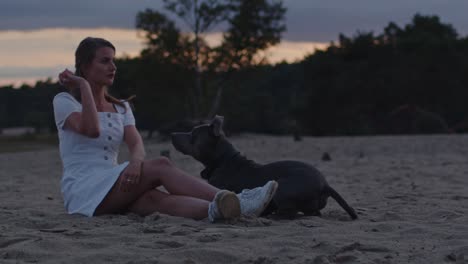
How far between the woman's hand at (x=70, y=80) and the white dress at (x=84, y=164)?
0.32 ft

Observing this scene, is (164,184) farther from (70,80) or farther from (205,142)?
(70,80)

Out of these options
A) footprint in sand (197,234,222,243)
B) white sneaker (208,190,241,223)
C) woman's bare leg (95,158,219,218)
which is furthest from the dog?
footprint in sand (197,234,222,243)

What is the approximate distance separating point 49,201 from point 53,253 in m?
3.78

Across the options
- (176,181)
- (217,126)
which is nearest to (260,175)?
(217,126)

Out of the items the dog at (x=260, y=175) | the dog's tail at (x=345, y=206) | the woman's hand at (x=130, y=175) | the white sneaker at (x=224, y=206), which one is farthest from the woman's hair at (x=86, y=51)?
the dog's tail at (x=345, y=206)

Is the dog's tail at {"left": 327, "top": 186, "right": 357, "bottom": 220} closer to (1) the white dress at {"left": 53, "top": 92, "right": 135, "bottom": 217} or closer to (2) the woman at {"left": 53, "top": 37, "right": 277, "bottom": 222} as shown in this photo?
(2) the woman at {"left": 53, "top": 37, "right": 277, "bottom": 222}

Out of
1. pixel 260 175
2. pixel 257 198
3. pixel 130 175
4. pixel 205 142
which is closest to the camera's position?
pixel 257 198

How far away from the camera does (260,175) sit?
5.86m

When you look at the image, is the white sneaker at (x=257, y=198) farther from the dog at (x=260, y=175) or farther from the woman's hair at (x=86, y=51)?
the woman's hair at (x=86, y=51)

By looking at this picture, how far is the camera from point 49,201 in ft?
25.2

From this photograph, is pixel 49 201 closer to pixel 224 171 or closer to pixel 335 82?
pixel 224 171

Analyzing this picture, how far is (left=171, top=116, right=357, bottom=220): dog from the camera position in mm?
5621

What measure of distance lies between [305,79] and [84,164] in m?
32.9

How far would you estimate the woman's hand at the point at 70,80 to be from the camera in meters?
5.54
